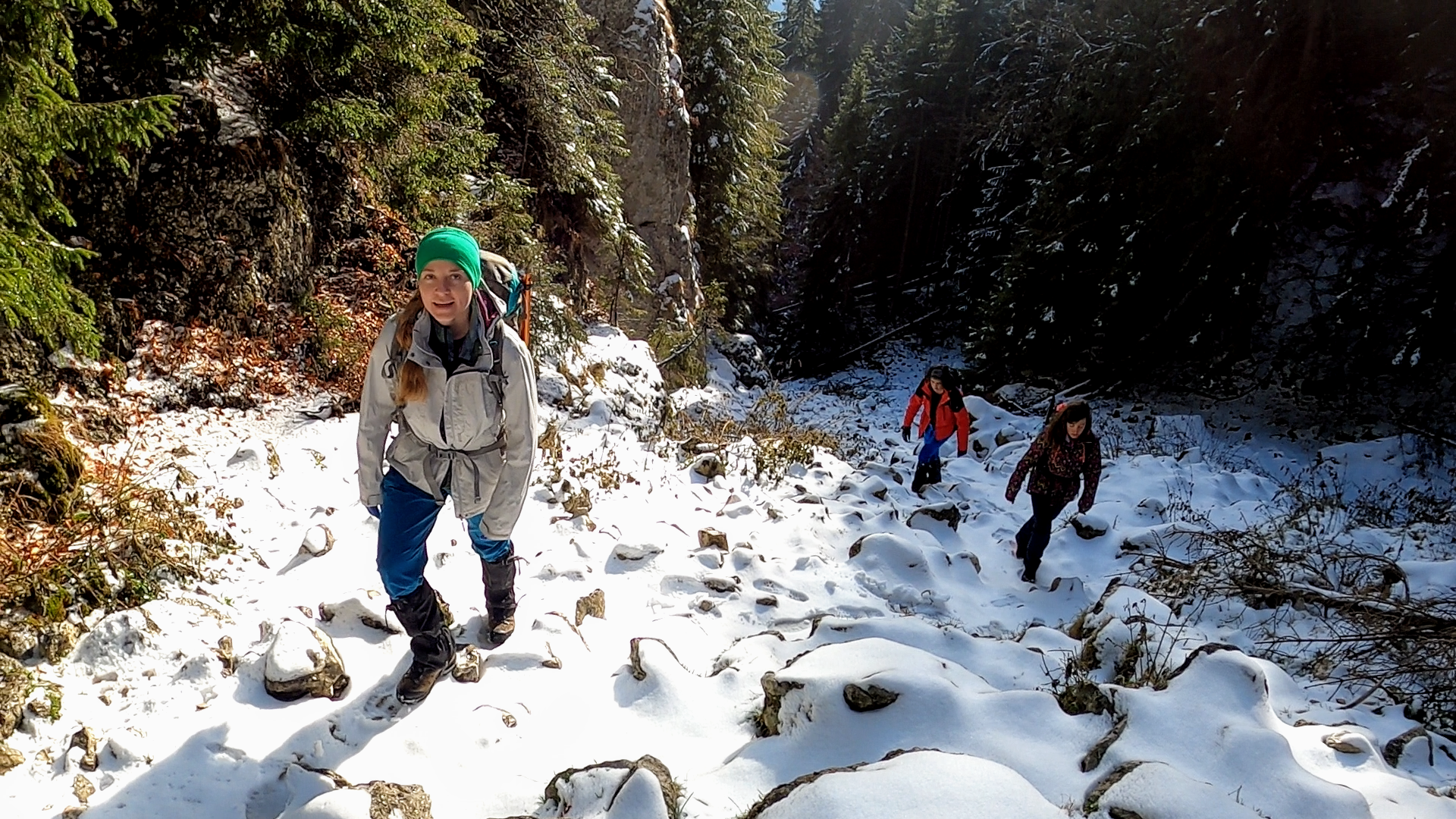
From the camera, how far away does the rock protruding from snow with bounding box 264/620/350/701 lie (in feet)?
9.77

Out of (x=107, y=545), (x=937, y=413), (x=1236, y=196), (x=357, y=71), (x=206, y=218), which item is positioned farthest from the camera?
(x=1236, y=196)

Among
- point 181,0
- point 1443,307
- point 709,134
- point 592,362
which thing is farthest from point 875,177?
point 181,0

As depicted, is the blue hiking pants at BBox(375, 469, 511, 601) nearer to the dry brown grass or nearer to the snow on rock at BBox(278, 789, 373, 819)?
the snow on rock at BBox(278, 789, 373, 819)

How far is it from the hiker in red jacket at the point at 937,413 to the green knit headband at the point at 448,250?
20.0 ft

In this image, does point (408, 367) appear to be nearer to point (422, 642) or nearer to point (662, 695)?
point (422, 642)

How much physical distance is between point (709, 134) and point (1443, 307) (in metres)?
15.2

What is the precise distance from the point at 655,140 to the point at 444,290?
14.8m

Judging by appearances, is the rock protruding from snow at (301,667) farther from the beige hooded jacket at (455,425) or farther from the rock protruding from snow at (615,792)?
the rock protruding from snow at (615,792)

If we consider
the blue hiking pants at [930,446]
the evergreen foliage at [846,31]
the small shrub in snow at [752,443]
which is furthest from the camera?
the evergreen foliage at [846,31]

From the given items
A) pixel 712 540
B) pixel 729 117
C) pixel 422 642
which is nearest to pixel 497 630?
pixel 422 642

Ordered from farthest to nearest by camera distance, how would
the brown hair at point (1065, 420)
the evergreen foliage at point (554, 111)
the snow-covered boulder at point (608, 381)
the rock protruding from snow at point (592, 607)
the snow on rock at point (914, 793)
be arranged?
the evergreen foliage at point (554, 111) → the snow-covered boulder at point (608, 381) → the brown hair at point (1065, 420) → the rock protruding from snow at point (592, 607) → the snow on rock at point (914, 793)

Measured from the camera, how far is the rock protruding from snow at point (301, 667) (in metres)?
2.98

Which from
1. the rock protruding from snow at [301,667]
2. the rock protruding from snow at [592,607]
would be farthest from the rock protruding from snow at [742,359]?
the rock protruding from snow at [301,667]

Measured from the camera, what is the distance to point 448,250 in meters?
2.73
